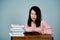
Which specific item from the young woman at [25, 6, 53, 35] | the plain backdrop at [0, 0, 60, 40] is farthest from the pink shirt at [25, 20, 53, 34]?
the plain backdrop at [0, 0, 60, 40]

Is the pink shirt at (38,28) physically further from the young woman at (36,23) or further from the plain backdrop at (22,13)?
the plain backdrop at (22,13)

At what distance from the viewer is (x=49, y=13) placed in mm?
2365

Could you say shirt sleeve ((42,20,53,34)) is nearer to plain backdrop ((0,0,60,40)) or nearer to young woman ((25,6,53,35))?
young woman ((25,6,53,35))

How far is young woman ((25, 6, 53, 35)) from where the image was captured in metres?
2.19

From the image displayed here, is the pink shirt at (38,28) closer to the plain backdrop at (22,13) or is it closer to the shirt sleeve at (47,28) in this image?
the shirt sleeve at (47,28)

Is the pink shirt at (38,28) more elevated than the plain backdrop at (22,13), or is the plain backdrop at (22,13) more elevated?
the plain backdrop at (22,13)

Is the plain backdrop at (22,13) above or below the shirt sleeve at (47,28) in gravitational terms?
above

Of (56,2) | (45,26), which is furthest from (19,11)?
(56,2)

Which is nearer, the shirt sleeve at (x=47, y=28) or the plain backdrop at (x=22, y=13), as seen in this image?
the shirt sleeve at (x=47, y=28)

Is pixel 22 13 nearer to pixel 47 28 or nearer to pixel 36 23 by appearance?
pixel 36 23

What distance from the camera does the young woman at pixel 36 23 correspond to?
2.19 metres

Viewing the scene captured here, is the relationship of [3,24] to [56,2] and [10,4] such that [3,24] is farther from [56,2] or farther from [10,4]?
[56,2]

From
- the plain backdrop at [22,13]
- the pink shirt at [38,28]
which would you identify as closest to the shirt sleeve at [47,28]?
the pink shirt at [38,28]

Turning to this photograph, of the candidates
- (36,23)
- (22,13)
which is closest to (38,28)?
(36,23)
